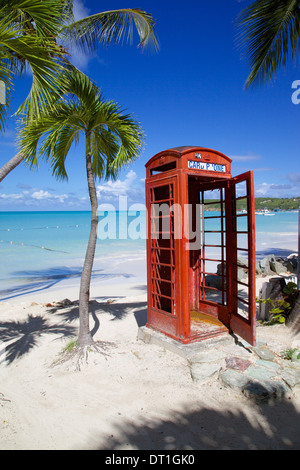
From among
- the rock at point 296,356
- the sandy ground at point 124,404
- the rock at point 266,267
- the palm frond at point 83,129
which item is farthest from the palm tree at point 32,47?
the rock at point 266,267

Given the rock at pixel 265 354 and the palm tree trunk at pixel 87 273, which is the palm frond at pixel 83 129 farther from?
the rock at pixel 265 354

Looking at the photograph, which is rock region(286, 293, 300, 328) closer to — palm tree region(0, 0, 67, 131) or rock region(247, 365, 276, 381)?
rock region(247, 365, 276, 381)

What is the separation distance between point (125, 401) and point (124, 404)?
65 mm

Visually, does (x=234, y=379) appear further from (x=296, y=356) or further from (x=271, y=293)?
(x=271, y=293)

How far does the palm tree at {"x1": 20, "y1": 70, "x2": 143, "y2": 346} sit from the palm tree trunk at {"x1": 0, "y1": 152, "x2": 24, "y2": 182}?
168mm

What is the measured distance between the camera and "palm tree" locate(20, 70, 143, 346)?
15.2ft

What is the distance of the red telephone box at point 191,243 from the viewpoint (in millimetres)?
4738

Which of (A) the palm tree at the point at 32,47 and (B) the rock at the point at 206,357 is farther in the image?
(B) the rock at the point at 206,357

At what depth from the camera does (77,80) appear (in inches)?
181

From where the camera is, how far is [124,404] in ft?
12.3

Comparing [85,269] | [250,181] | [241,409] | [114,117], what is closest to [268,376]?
[241,409]

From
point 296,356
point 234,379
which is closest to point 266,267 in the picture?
point 296,356

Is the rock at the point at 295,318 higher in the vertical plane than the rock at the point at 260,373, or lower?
higher

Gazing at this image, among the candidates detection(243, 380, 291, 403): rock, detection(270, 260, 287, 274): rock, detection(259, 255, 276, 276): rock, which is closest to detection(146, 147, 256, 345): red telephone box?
detection(243, 380, 291, 403): rock
